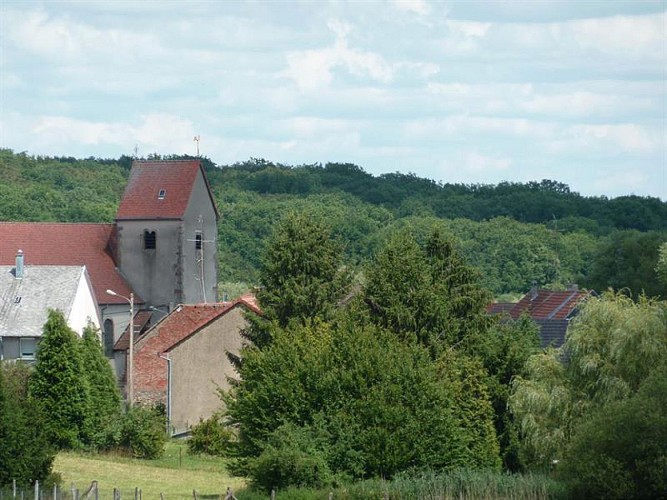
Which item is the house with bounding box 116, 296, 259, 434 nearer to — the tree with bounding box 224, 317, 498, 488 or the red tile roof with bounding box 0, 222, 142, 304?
the red tile roof with bounding box 0, 222, 142, 304

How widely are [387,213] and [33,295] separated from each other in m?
88.9

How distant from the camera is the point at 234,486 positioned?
44844mm

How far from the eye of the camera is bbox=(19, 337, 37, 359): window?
6288 centimetres

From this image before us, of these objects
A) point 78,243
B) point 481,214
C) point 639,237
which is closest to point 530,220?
point 481,214

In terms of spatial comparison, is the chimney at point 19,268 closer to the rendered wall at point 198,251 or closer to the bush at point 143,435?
the rendered wall at point 198,251

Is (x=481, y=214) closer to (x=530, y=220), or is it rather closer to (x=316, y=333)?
(x=530, y=220)

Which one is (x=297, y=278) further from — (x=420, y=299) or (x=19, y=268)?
(x=19, y=268)

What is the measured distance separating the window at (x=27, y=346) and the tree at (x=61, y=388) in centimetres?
904

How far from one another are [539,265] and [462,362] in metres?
102

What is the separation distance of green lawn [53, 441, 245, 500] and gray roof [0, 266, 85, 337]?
1066 centimetres

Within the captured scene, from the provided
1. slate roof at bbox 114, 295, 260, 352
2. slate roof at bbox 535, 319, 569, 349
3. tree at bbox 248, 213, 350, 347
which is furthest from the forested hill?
tree at bbox 248, 213, 350, 347

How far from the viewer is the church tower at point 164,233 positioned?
74.9 m

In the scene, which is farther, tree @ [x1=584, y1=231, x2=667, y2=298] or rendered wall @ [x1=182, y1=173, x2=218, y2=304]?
tree @ [x1=584, y1=231, x2=667, y2=298]

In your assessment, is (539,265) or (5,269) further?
(539,265)
